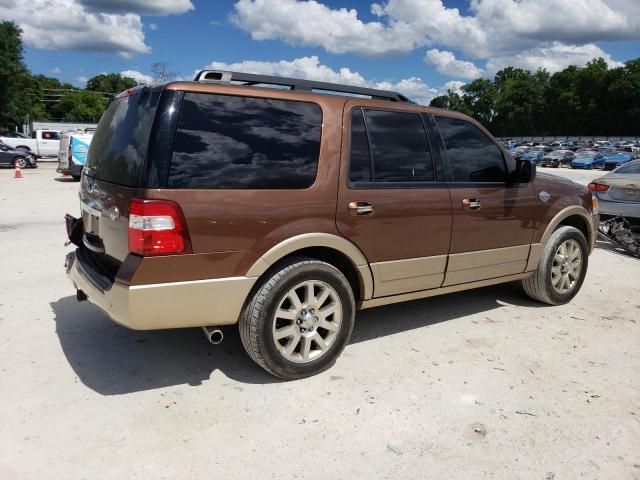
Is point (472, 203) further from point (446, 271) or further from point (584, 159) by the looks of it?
point (584, 159)

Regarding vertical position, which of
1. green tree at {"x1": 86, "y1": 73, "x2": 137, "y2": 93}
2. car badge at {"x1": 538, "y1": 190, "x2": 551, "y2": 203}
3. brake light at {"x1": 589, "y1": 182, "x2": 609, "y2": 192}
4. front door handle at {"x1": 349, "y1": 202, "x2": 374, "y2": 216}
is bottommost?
front door handle at {"x1": 349, "y1": 202, "x2": 374, "y2": 216}

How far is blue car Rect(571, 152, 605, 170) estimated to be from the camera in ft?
136

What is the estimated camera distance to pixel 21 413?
3166 mm

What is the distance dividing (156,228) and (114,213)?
0.48 m

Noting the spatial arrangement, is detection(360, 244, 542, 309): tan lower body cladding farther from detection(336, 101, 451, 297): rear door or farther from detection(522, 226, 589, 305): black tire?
detection(522, 226, 589, 305): black tire

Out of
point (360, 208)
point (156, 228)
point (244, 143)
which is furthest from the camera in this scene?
point (360, 208)

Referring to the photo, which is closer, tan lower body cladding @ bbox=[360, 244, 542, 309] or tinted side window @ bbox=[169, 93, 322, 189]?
tinted side window @ bbox=[169, 93, 322, 189]

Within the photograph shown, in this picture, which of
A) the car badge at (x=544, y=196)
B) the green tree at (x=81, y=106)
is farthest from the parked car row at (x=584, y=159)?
the green tree at (x=81, y=106)

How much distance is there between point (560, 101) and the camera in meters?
109

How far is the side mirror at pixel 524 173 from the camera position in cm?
469

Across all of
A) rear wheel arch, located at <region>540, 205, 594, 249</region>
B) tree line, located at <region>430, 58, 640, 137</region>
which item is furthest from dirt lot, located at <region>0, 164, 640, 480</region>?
tree line, located at <region>430, 58, 640, 137</region>

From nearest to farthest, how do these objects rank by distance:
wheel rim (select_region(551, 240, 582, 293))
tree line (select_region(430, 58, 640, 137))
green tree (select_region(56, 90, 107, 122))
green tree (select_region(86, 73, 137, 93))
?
wheel rim (select_region(551, 240, 582, 293)) < tree line (select_region(430, 58, 640, 137)) < green tree (select_region(56, 90, 107, 122)) < green tree (select_region(86, 73, 137, 93))

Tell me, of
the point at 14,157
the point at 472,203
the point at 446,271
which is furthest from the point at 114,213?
the point at 14,157

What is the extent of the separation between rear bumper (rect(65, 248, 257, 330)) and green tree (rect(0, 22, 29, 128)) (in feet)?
172
